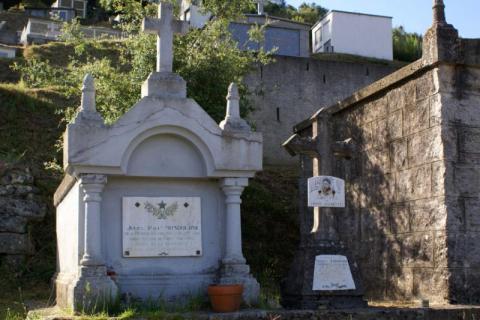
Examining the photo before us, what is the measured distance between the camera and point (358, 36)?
1321 inches

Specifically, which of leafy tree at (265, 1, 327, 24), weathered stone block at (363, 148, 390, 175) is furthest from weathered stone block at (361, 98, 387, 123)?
leafy tree at (265, 1, 327, 24)

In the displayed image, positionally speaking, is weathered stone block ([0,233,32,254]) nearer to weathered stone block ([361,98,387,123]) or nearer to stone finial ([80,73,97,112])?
stone finial ([80,73,97,112])

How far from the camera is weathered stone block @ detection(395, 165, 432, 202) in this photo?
8.57m

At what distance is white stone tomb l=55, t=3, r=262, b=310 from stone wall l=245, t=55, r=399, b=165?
11925mm

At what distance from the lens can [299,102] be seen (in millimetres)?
21234

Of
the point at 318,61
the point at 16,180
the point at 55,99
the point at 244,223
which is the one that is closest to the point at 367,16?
the point at 318,61

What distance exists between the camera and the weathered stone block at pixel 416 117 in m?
8.70

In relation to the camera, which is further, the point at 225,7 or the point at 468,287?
the point at 225,7

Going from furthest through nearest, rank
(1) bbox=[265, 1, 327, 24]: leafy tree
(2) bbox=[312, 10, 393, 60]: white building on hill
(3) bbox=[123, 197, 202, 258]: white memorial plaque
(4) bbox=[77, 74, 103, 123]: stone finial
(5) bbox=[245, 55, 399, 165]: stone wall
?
(1) bbox=[265, 1, 327, 24]: leafy tree < (2) bbox=[312, 10, 393, 60]: white building on hill < (5) bbox=[245, 55, 399, 165]: stone wall < (3) bbox=[123, 197, 202, 258]: white memorial plaque < (4) bbox=[77, 74, 103, 123]: stone finial

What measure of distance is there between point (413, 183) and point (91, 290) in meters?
4.53

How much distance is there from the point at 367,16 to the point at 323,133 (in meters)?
25.3

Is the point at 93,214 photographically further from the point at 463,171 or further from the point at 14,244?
the point at 14,244

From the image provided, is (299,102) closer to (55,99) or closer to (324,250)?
(55,99)

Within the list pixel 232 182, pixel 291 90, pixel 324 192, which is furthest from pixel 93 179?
pixel 291 90
